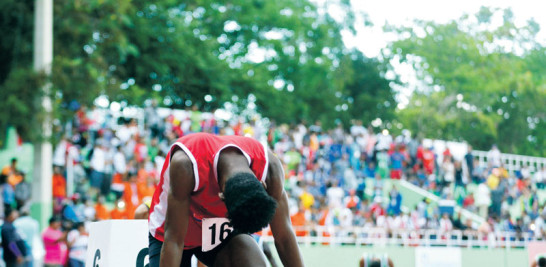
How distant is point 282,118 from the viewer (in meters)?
36.6

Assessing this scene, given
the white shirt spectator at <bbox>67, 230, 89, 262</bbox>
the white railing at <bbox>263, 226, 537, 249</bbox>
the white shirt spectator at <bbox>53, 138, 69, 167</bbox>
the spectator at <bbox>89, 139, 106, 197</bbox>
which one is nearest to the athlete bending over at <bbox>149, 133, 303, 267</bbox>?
the white shirt spectator at <bbox>67, 230, 89, 262</bbox>

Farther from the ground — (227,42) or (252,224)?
(227,42)

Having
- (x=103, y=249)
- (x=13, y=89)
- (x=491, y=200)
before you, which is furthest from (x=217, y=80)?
(x=103, y=249)

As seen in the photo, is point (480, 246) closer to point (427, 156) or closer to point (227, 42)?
point (427, 156)

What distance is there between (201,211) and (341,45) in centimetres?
4034

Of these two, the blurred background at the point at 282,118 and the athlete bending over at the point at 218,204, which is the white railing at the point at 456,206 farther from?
the athlete bending over at the point at 218,204

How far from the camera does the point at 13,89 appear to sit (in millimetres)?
17750

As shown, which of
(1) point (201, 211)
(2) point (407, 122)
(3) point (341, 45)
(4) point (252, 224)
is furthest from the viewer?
(2) point (407, 122)

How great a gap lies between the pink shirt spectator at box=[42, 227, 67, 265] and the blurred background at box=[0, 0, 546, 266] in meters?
0.03

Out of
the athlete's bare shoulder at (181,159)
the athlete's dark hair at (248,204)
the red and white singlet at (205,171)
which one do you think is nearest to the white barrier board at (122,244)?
the red and white singlet at (205,171)

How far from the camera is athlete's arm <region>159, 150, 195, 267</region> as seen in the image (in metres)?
4.78

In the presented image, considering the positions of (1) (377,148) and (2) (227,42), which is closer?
(1) (377,148)

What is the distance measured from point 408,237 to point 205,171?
16983 millimetres

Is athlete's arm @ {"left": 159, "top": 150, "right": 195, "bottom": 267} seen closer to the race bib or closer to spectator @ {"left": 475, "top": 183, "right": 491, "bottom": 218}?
the race bib
